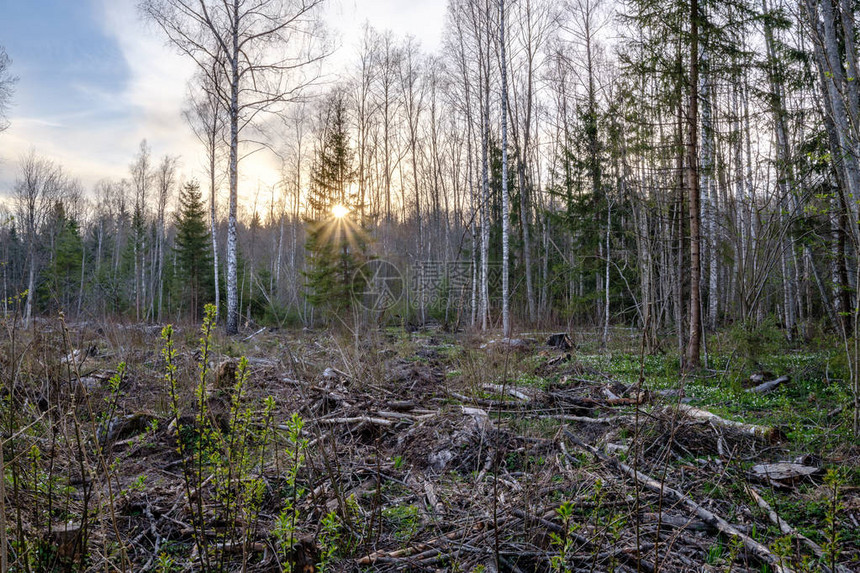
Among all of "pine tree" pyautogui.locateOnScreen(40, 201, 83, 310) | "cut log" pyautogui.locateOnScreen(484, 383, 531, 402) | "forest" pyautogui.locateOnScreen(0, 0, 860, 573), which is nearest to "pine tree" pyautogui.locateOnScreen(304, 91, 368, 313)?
"forest" pyautogui.locateOnScreen(0, 0, 860, 573)

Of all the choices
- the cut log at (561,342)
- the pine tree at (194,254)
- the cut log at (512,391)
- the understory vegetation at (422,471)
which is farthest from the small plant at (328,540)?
the pine tree at (194,254)

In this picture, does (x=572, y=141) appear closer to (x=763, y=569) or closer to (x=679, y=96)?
(x=679, y=96)

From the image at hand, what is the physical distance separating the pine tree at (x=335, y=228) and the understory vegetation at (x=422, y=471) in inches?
373

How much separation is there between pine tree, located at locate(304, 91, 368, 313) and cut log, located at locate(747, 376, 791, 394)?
12.0 m

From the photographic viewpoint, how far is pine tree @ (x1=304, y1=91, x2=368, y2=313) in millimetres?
15977

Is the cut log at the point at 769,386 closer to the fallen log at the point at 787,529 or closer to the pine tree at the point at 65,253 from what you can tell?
the fallen log at the point at 787,529

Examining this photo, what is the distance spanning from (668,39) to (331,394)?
8.27m

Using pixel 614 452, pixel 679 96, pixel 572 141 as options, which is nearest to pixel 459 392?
pixel 614 452

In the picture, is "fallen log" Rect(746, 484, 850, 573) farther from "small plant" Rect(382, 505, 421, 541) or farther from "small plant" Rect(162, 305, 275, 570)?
"small plant" Rect(162, 305, 275, 570)

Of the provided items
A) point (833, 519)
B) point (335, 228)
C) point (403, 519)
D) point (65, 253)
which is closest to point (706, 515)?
point (833, 519)

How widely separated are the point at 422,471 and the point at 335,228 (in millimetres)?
13652

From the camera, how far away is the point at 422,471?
3.64 metres

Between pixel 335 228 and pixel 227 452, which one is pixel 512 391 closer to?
pixel 227 452

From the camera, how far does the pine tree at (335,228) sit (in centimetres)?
1598
